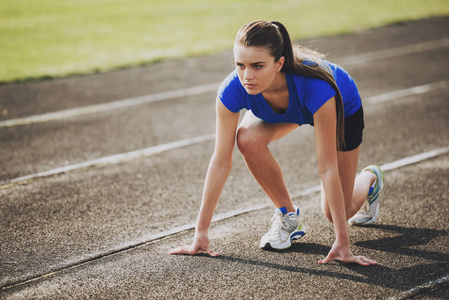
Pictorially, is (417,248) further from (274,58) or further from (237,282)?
(274,58)

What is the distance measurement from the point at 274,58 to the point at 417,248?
1.83 m

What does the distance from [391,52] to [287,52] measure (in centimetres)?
902

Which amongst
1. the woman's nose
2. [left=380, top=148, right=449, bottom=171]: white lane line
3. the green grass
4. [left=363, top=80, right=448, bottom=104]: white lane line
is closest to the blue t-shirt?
the woman's nose

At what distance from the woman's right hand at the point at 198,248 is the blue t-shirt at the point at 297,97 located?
957 mm

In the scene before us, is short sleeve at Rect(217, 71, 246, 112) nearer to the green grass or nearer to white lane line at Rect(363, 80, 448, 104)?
white lane line at Rect(363, 80, 448, 104)

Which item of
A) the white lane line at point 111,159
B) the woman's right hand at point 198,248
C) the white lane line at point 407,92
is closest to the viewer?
the woman's right hand at point 198,248

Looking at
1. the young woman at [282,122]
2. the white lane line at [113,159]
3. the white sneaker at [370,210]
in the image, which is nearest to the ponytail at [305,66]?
the young woman at [282,122]

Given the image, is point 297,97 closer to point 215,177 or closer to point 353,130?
point 353,130

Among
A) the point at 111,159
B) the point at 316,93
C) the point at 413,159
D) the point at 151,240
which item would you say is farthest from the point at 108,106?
the point at 316,93

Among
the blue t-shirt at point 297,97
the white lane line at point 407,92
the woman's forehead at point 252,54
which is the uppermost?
the woman's forehead at point 252,54

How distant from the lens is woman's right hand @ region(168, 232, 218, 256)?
369 cm

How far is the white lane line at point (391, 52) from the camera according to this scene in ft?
35.4

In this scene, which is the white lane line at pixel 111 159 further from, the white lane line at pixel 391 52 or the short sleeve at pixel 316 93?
the white lane line at pixel 391 52

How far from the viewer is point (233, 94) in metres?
3.54
